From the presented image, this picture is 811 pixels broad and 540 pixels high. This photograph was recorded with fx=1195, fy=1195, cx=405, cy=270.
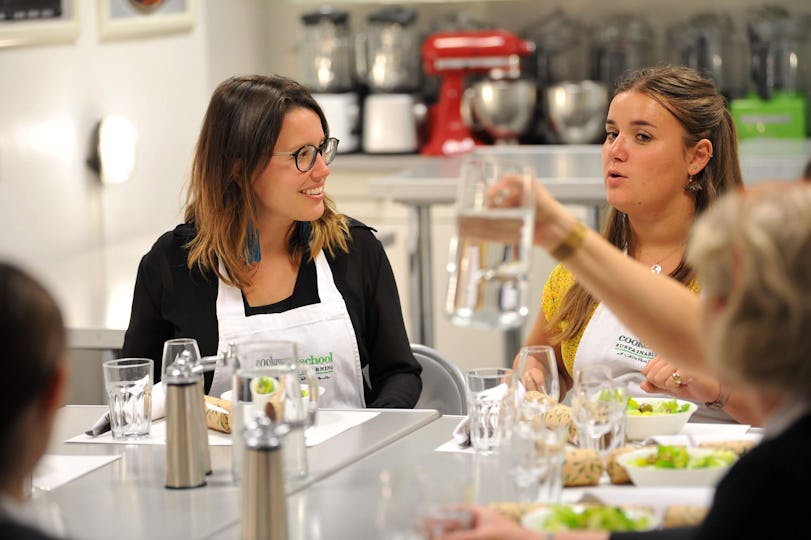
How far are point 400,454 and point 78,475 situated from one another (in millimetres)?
504

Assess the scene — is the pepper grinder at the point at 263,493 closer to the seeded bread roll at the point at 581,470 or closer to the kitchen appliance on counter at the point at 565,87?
the seeded bread roll at the point at 581,470

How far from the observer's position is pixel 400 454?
1.92 metres

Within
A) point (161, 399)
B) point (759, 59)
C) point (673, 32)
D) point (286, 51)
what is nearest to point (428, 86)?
point (286, 51)

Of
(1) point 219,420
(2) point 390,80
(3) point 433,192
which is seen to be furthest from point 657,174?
(2) point 390,80

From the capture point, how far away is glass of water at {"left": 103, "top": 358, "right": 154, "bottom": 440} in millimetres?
2037

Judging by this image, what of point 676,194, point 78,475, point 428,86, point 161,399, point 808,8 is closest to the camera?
point 78,475

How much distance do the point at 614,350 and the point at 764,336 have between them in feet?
4.00

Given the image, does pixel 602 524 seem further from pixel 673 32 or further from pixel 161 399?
pixel 673 32

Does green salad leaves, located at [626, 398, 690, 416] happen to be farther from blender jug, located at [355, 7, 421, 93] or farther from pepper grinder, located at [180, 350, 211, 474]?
blender jug, located at [355, 7, 421, 93]

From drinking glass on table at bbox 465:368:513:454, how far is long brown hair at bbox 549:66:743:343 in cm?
59

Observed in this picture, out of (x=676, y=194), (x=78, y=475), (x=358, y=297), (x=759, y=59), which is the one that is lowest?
(x=78, y=475)

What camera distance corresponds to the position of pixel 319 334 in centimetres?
244

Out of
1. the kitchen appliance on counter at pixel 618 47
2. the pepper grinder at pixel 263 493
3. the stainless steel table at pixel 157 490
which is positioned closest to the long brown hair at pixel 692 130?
the stainless steel table at pixel 157 490

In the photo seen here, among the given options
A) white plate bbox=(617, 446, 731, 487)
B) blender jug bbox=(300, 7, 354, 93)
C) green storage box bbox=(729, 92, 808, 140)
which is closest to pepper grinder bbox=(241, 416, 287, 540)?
white plate bbox=(617, 446, 731, 487)
